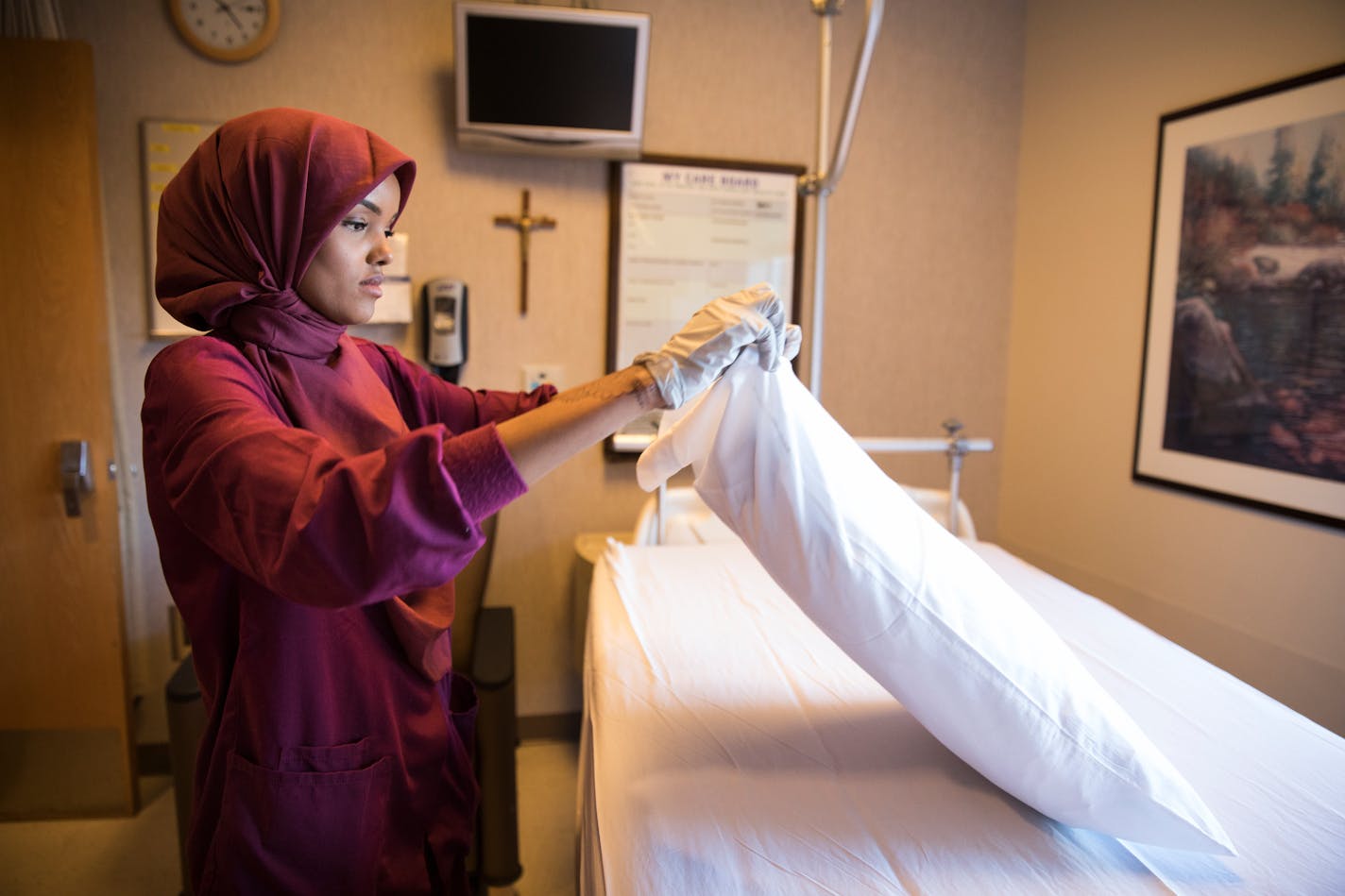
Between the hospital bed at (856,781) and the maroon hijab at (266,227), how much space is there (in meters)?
0.36

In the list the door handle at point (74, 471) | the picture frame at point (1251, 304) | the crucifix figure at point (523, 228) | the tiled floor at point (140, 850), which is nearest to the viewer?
the picture frame at point (1251, 304)

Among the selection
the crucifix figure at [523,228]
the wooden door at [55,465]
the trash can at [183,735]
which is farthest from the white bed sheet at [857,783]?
the wooden door at [55,465]

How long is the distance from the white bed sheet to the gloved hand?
448 mm

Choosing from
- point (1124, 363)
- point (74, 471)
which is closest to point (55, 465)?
point (74, 471)

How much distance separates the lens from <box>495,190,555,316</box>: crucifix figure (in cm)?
235

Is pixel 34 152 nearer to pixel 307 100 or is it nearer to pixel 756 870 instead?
pixel 307 100

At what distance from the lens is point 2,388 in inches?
81.0

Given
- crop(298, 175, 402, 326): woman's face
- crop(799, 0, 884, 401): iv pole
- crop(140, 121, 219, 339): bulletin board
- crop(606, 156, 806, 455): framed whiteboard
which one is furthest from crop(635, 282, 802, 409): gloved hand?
crop(140, 121, 219, 339): bulletin board

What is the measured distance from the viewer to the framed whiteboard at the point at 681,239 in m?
2.41

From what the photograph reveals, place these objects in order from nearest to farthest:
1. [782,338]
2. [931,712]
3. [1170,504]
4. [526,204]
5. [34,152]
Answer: [931,712], [782,338], [34,152], [1170,504], [526,204]

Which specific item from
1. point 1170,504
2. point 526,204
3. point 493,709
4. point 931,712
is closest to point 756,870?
point 931,712

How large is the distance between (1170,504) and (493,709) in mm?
1710

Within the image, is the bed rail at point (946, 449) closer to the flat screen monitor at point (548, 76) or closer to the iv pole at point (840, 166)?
the iv pole at point (840, 166)

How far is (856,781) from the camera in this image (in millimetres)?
992
